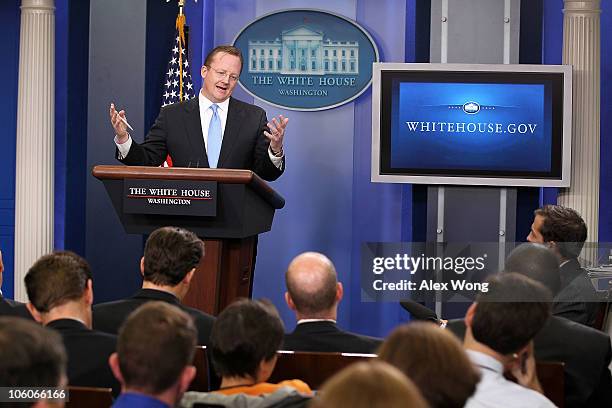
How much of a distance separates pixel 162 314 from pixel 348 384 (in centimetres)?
92

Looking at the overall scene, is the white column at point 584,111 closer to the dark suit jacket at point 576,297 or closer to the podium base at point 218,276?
the dark suit jacket at point 576,297

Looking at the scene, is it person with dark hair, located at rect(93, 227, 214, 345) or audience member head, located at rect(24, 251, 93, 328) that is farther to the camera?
person with dark hair, located at rect(93, 227, 214, 345)

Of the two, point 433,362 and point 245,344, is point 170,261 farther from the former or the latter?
point 433,362

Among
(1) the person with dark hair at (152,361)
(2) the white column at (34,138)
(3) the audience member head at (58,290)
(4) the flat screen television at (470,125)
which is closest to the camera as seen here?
(1) the person with dark hair at (152,361)

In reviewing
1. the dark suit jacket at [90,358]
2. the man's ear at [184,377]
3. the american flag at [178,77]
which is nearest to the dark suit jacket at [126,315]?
the dark suit jacket at [90,358]

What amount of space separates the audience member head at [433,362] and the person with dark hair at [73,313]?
4.07 ft

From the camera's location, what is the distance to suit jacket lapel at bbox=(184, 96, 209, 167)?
518 cm

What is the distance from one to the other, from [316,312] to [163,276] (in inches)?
23.3

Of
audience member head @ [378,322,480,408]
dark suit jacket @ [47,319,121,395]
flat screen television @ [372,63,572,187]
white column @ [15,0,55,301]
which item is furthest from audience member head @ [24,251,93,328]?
white column @ [15,0,55,301]

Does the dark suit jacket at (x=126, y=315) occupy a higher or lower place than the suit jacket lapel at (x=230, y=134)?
lower

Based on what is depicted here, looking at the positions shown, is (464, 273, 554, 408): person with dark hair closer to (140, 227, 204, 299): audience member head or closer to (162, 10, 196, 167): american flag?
(140, 227, 204, 299): audience member head

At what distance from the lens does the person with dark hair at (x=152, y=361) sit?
2117 millimetres

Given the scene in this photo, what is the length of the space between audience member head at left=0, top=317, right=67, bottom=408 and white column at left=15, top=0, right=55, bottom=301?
5758 mm

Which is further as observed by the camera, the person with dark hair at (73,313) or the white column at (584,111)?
the white column at (584,111)
